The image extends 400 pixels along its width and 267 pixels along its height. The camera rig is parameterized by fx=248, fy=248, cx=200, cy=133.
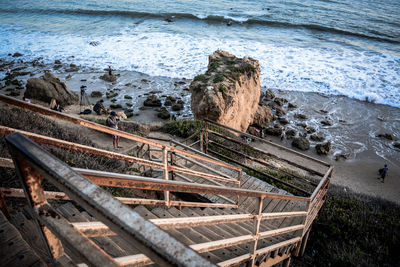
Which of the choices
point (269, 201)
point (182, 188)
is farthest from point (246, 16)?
→ point (182, 188)

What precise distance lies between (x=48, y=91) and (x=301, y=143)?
53.9 feet

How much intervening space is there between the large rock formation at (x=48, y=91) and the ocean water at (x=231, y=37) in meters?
7.91

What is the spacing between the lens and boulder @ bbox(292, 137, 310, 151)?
14914 millimetres

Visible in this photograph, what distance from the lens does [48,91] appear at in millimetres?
16188

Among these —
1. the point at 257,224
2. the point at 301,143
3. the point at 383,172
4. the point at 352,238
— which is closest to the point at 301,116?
the point at 301,143

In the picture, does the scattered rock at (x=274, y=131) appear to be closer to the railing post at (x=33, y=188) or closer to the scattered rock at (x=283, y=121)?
the scattered rock at (x=283, y=121)

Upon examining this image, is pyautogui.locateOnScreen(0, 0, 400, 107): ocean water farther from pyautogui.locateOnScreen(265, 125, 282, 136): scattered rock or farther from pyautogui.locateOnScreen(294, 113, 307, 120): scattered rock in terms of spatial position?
pyautogui.locateOnScreen(265, 125, 282, 136): scattered rock

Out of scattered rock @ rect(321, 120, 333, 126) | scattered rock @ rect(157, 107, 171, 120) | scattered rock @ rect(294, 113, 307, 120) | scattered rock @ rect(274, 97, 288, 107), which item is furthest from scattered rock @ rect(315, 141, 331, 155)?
scattered rock @ rect(157, 107, 171, 120)

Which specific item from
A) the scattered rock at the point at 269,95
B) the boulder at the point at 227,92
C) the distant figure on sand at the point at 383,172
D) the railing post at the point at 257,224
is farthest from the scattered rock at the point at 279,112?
the railing post at the point at 257,224

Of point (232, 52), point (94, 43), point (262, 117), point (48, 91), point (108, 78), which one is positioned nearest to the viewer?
point (48, 91)

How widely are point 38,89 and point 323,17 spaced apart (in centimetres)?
3937

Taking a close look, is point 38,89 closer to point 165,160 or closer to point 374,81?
point 165,160

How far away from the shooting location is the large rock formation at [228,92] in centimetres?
1157

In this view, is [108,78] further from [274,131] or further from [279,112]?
[274,131]
